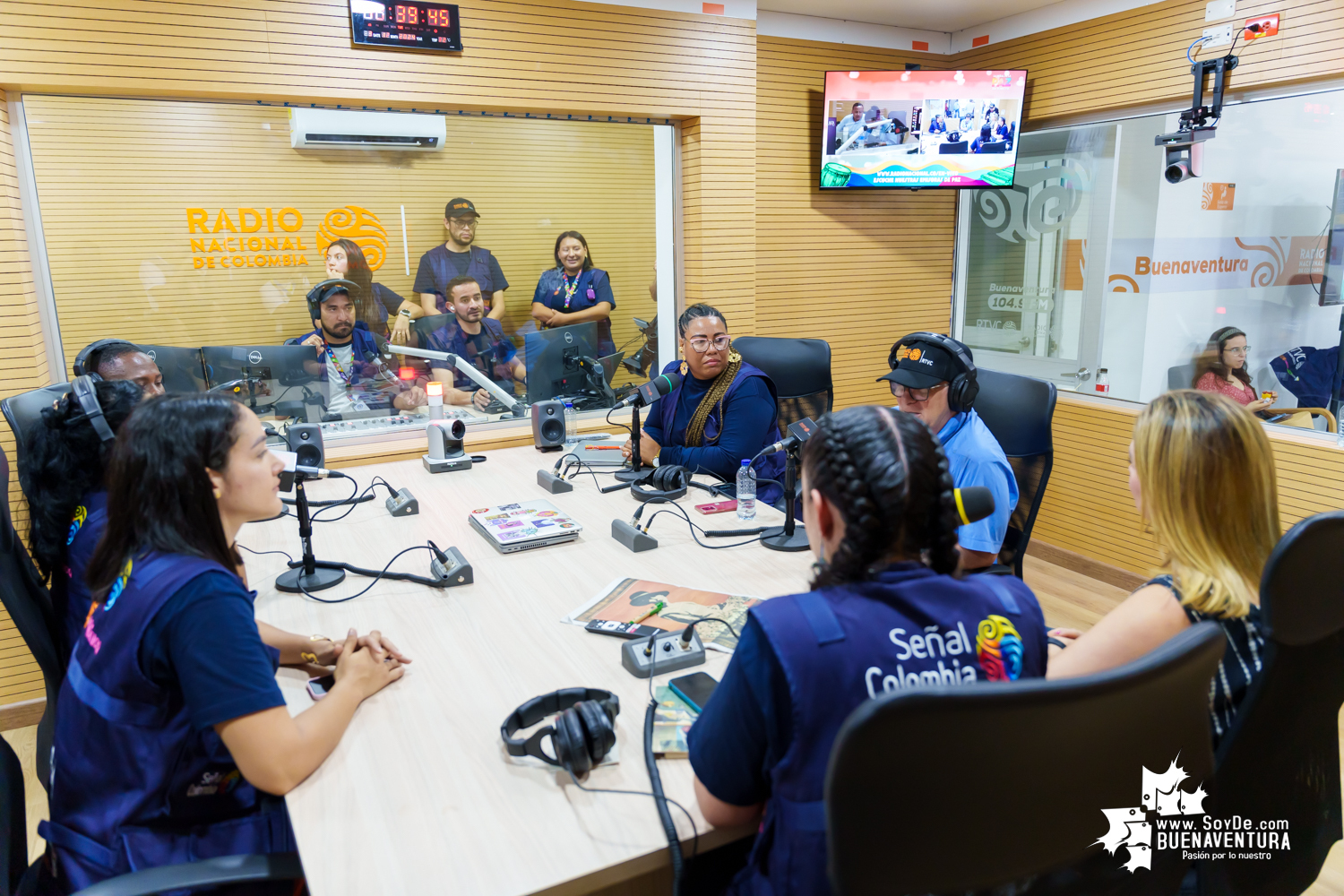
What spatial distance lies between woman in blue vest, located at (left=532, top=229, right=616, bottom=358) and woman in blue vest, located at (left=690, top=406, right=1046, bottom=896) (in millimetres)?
3193

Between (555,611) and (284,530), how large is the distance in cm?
122

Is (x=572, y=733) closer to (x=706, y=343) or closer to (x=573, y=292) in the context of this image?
(x=706, y=343)

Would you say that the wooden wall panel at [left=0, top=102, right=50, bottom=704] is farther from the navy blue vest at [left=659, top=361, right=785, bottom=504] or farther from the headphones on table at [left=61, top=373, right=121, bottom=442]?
the navy blue vest at [left=659, top=361, right=785, bottom=504]

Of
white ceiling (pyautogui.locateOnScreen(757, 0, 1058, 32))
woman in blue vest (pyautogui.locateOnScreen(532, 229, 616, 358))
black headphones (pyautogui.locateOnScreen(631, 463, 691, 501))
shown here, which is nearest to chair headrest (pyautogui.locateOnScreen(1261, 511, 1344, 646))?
black headphones (pyautogui.locateOnScreen(631, 463, 691, 501))

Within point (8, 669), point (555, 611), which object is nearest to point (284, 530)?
point (555, 611)

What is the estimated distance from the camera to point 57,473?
180 cm

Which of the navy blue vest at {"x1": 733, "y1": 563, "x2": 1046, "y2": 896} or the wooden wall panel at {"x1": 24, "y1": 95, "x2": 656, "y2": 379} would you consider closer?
the navy blue vest at {"x1": 733, "y1": 563, "x2": 1046, "y2": 896}

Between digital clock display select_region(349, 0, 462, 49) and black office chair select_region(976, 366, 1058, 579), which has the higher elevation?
digital clock display select_region(349, 0, 462, 49)

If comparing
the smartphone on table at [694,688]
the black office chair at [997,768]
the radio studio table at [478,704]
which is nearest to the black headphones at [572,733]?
the radio studio table at [478,704]

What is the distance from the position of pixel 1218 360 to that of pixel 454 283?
3695mm

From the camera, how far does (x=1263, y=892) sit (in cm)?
126

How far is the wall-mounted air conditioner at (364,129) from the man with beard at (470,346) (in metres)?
0.67

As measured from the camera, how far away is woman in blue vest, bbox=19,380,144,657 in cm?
174

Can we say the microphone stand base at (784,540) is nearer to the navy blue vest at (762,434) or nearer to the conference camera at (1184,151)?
the navy blue vest at (762,434)
